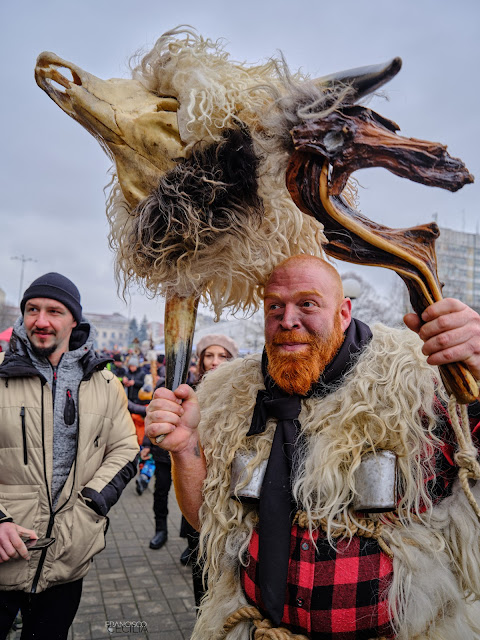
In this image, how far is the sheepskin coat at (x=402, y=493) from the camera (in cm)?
148

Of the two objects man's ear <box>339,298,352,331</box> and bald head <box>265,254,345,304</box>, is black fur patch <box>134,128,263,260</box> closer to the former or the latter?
bald head <box>265,254,345,304</box>

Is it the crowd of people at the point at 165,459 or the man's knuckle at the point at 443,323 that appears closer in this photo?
the man's knuckle at the point at 443,323

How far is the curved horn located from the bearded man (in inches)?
A: 24.4

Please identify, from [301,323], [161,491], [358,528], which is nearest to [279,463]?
[358,528]

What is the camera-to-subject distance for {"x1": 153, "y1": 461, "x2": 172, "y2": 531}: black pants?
5.09m

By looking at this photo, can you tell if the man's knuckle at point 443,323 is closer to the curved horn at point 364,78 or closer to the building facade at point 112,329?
the curved horn at point 364,78

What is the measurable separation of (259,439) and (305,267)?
674 mm

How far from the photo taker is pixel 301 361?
176cm

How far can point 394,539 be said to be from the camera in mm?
1509

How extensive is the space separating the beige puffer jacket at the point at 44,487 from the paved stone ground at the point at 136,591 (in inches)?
58.9

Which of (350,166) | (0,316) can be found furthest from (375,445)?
(0,316)

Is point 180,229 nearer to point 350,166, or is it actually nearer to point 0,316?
point 350,166

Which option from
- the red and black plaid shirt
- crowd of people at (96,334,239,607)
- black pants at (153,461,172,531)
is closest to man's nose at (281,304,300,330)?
the red and black plaid shirt

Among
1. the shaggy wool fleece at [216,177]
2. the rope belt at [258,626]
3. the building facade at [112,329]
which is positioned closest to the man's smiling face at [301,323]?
the shaggy wool fleece at [216,177]
